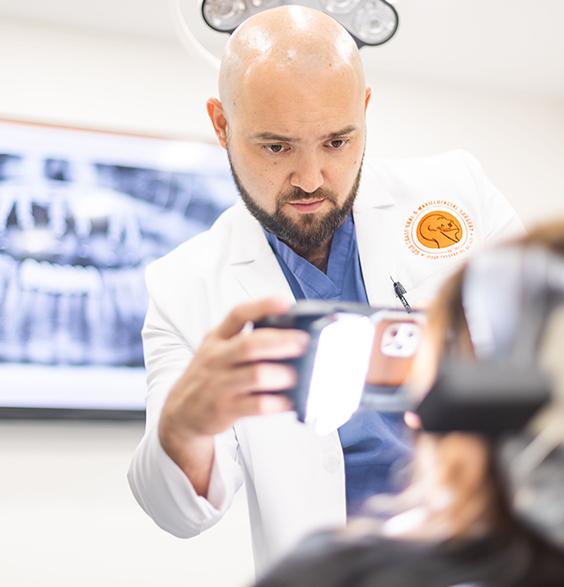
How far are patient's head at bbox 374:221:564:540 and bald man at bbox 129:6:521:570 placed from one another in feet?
2.03

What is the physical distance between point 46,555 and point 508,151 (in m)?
2.35

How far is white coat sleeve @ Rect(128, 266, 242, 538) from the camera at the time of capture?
1315 mm

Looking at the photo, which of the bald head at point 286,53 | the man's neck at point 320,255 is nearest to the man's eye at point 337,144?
the bald head at point 286,53

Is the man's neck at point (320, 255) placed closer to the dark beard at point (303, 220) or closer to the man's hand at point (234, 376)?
the dark beard at point (303, 220)

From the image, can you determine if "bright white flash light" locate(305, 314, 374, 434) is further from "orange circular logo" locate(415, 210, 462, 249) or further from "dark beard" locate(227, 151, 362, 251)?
"orange circular logo" locate(415, 210, 462, 249)

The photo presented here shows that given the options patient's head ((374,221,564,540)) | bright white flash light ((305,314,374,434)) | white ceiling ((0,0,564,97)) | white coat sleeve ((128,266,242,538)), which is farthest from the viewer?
white ceiling ((0,0,564,97))

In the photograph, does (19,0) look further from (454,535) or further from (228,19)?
(454,535)

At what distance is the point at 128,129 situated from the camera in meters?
3.03

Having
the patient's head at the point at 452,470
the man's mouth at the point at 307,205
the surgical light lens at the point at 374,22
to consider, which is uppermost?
the surgical light lens at the point at 374,22

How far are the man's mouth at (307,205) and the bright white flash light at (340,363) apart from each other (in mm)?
746

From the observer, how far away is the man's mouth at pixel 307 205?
1.67 meters

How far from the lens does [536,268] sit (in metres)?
0.67

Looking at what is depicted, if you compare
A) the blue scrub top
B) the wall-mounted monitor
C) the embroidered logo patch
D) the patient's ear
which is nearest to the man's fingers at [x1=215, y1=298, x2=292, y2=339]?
the patient's ear

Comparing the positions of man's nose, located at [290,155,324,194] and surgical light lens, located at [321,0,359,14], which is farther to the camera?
surgical light lens, located at [321,0,359,14]
